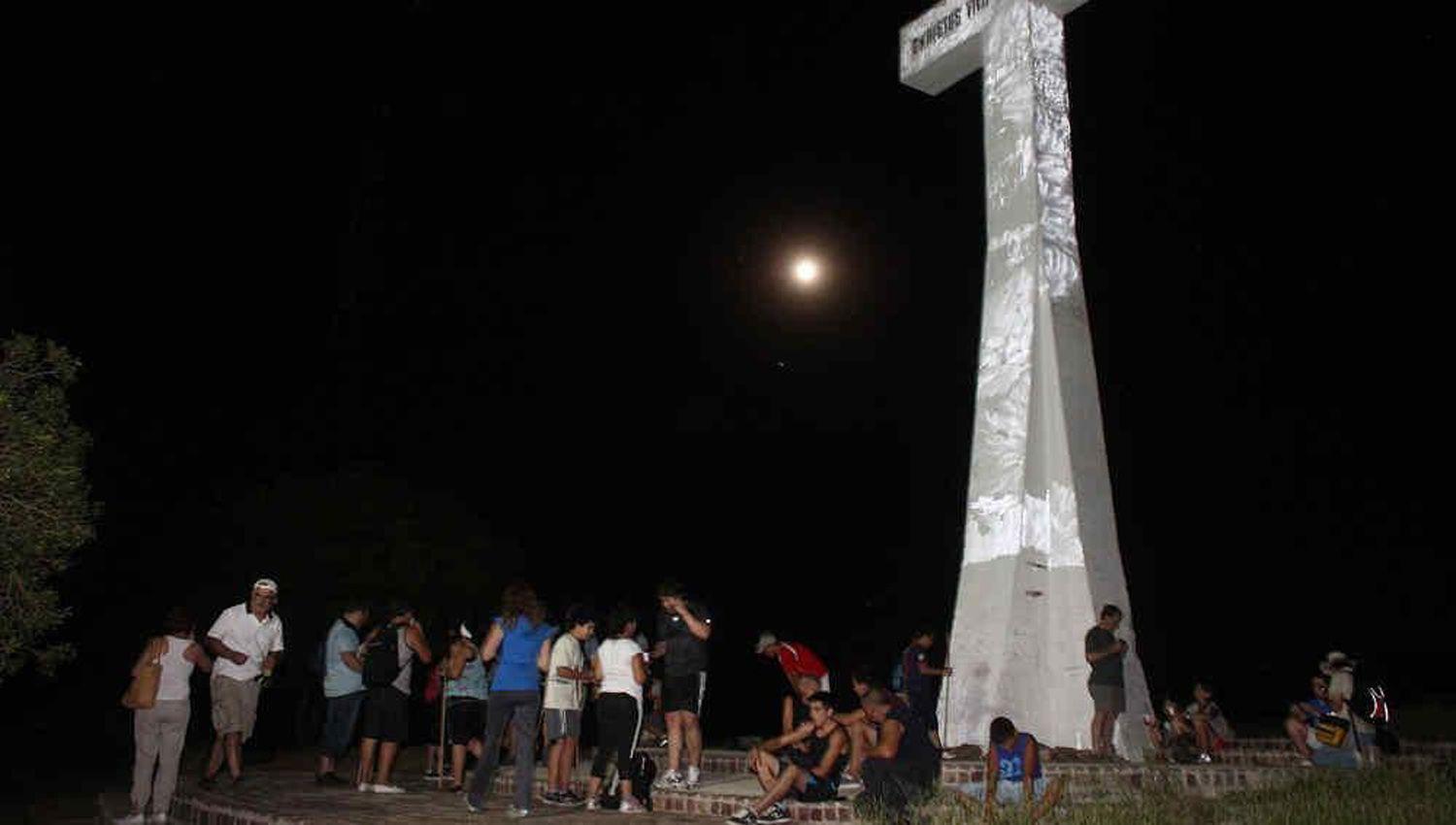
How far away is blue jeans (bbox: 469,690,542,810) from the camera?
300 inches

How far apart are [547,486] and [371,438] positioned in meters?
5.87

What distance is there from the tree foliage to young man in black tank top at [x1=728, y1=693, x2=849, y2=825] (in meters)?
5.75

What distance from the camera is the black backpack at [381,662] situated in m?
8.68

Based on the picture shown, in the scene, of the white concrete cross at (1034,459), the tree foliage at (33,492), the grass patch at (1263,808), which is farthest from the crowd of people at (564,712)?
the tree foliage at (33,492)

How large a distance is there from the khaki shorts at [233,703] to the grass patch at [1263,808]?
4.68 m

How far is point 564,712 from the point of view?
8148mm

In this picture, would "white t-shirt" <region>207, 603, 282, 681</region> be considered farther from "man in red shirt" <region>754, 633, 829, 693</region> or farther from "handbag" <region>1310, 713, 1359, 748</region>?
"handbag" <region>1310, 713, 1359, 748</region>

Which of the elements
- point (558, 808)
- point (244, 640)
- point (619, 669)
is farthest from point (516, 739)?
point (244, 640)

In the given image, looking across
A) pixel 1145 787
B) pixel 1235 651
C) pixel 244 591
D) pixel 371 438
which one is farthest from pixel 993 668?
pixel 1235 651

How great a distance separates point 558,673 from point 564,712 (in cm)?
38

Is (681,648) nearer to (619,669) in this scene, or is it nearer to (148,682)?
(619,669)

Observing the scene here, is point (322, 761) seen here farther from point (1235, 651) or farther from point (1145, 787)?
point (1235, 651)

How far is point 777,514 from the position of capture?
29.5 m

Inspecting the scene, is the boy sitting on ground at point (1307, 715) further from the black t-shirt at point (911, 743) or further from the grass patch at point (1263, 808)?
the black t-shirt at point (911, 743)
